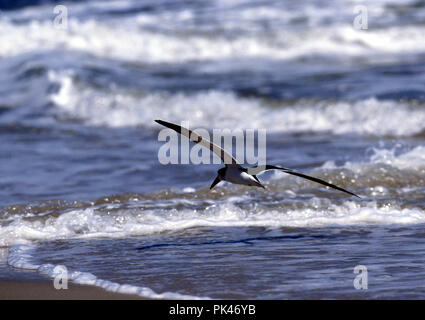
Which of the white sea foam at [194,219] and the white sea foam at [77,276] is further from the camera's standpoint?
the white sea foam at [194,219]

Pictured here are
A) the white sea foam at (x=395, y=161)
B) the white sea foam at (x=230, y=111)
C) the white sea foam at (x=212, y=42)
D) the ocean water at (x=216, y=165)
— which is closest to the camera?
→ the ocean water at (x=216, y=165)

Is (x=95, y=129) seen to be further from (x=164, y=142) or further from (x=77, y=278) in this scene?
(x=77, y=278)

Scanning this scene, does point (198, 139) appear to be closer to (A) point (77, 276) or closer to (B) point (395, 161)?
Answer: (A) point (77, 276)

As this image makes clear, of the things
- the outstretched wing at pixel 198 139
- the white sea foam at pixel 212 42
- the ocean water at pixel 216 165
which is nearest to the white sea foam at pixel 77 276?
the ocean water at pixel 216 165

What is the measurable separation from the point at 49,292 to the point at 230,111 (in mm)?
7498

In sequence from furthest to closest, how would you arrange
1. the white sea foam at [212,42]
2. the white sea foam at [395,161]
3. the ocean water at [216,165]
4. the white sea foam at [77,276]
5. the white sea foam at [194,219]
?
the white sea foam at [212,42], the white sea foam at [395,161], the white sea foam at [194,219], the ocean water at [216,165], the white sea foam at [77,276]

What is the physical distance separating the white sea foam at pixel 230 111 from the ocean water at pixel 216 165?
0.03 metres

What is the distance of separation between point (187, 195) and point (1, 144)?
367cm

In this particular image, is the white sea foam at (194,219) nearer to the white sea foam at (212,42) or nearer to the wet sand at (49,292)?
the wet sand at (49,292)

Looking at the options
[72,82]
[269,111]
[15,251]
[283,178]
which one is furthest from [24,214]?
[72,82]

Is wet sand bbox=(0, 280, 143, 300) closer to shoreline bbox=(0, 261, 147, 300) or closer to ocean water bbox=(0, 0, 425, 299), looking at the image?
shoreline bbox=(0, 261, 147, 300)

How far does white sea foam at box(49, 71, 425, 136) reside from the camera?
10.3m

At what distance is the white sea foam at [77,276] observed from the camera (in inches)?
173

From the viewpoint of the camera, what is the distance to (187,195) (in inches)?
271
